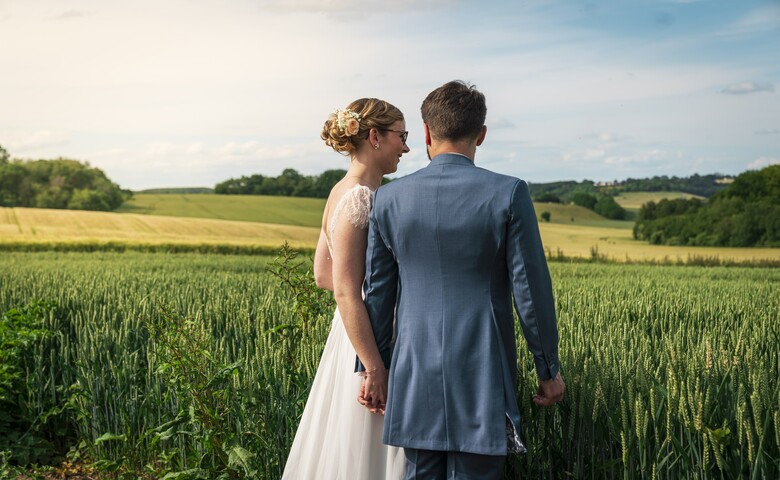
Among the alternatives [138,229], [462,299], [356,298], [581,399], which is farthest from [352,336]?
[138,229]

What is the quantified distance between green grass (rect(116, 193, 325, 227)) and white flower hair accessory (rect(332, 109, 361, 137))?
1761 inches

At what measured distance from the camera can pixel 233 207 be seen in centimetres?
5312

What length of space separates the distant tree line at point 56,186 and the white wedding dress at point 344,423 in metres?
49.3

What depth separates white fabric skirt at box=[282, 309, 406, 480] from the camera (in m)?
3.01

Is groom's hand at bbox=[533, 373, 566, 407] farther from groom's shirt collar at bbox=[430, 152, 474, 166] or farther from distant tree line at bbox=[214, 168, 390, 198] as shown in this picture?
distant tree line at bbox=[214, 168, 390, 198]

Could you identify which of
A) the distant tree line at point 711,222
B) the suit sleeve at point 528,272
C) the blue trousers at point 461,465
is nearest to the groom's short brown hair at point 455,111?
the suit sleeve at point 528,272

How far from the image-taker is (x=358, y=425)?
3.01 meters

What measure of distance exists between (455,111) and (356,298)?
76 centimetres

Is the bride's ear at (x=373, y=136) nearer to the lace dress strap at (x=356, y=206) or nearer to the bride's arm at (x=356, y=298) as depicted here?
the lace dress strap at (x=356, y=206)

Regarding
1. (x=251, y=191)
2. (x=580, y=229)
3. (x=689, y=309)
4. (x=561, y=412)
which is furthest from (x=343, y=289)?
(x=251, y=191)

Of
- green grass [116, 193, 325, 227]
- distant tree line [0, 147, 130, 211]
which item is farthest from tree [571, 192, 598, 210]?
distant tree line [0, 147, 130, 211]

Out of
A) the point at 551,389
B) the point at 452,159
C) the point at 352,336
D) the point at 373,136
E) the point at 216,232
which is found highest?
the point at 373,136

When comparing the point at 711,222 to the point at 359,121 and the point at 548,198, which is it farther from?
the point at 359,121

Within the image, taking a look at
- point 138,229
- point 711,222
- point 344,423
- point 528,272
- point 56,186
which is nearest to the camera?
point 528,272
